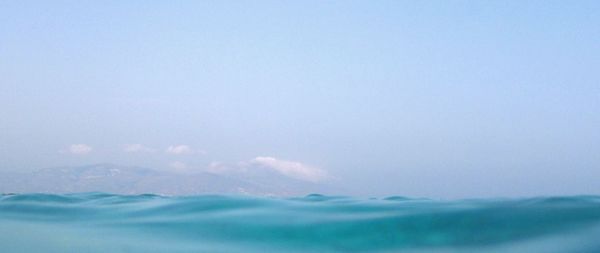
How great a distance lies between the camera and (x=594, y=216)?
3840mm

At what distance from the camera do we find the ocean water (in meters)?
3.46

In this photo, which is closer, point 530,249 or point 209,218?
point 530,249

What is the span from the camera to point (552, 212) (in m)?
3.95

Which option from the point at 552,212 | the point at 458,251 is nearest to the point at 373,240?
the point at 458,251

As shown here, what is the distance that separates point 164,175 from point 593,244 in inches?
7230

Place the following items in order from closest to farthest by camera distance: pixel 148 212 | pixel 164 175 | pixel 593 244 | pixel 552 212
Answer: pixel 593 244
pixel 552 212
pixel 148 212
pixel 164 175

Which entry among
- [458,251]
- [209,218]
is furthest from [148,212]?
[458,251]

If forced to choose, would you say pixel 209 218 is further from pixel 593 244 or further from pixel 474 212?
pixel 593 244

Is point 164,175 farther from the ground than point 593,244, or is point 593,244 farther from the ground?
point 164,175

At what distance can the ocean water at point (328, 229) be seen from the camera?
3.46 metres

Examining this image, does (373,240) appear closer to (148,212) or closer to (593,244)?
(593,244)

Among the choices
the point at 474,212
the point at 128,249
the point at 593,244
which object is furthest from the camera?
the point at 474,212

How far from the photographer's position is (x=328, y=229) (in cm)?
409

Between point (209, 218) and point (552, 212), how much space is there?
2580 millimetres
